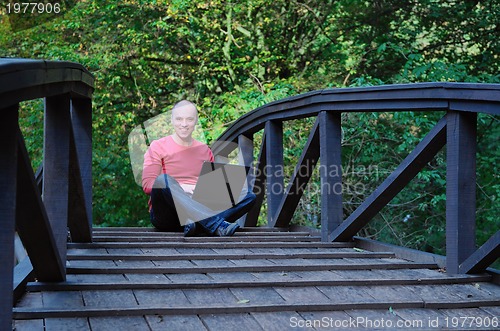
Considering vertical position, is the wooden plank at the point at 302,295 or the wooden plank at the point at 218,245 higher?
the wooden plank at the point at 218,245

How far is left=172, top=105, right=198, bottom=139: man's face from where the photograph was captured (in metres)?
5.22

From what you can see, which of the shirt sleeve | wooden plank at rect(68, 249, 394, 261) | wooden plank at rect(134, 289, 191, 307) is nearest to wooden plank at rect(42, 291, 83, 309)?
wooden plank at rect(134, 289, 191, 307)

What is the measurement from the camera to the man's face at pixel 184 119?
522 cm

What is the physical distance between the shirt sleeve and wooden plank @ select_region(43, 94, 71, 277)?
1.82 metres

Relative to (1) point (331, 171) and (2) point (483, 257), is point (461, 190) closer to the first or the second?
(2) point (483, 257)

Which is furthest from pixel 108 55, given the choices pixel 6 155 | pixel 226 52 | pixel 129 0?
pixel 6 155

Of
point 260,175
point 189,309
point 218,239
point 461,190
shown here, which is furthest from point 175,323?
point 260,175

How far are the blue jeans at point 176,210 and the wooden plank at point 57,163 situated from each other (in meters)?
1.63

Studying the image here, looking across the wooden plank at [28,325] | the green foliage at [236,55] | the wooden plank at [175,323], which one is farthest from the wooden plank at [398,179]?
the green foliage at [236,55]

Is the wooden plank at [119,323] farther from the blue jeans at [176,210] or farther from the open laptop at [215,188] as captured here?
the open laptop at [215,188]

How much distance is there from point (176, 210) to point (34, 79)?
2.74m

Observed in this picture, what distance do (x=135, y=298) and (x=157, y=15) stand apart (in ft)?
32.3

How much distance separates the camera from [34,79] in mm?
2045

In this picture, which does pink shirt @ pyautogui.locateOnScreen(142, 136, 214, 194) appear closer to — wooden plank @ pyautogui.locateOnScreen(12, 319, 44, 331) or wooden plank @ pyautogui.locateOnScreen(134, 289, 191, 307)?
wooden plank @ pyautogui.locateOnScreen(134, 289, 191, 307)
